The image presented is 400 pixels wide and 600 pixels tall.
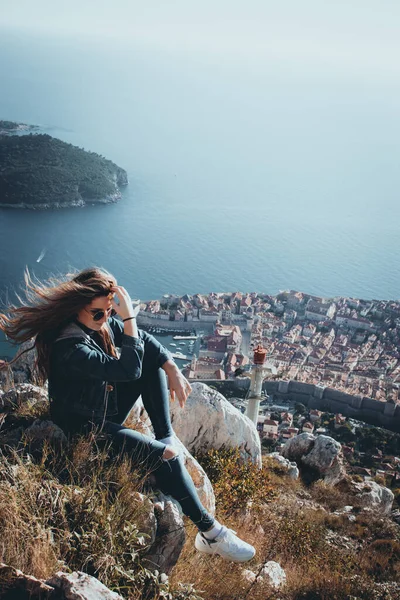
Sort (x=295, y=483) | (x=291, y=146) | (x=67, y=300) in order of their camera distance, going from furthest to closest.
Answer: (x=291, y=146) < (x=295, y=483) < (x=67, y=300)

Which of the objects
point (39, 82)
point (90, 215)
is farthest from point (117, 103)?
point (90, 215)

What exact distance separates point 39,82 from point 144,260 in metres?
71.3

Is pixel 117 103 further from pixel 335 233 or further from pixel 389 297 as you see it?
pixel 389 297

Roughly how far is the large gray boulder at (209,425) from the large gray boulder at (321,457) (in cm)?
181

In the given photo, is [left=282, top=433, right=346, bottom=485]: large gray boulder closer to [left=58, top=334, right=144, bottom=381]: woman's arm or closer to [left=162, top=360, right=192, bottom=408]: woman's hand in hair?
[left=162, top=360, right=192, bottom=408]: woman's hand in hair

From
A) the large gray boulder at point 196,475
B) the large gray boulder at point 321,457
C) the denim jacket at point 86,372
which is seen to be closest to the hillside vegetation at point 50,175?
the large gray boulder at point 321,457

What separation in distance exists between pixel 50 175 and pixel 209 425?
111 feet

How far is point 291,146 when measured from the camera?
69562mm

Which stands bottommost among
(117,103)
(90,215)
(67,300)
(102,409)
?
(90,215)

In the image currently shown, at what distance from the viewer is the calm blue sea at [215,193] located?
94.5ft

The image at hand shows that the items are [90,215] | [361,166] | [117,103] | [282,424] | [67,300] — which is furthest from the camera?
[117,103]

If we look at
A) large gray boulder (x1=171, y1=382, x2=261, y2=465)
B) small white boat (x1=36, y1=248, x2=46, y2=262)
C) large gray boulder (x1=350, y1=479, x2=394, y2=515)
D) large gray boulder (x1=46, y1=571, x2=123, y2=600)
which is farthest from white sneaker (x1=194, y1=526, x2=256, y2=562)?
small white boat (x1=36, y1=248, x2=46, y2=262)

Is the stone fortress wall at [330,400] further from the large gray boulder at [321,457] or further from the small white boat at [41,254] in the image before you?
the small white boat at [41,254]

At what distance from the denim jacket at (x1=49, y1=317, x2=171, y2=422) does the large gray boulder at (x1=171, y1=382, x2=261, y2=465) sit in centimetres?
135
